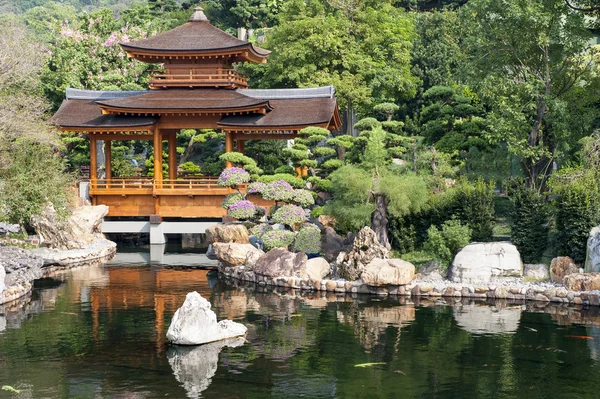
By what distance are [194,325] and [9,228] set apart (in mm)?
17281

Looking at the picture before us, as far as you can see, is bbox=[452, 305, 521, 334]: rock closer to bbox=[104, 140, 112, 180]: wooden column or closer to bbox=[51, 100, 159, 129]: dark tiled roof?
bbox=[51, 100, 159, 129]: dark tiled roof

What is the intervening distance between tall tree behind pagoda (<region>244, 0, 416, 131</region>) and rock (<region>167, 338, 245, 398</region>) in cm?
2587

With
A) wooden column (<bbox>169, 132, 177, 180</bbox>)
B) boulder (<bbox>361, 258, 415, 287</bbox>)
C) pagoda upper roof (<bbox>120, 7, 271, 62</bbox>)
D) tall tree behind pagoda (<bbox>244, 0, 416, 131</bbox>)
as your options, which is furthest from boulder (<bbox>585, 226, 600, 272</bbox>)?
wooden column (<bbox>169, 132, 177, 180</bbox>)

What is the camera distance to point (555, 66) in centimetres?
3061

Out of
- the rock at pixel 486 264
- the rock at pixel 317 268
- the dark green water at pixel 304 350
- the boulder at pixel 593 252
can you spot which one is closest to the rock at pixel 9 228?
the dark green water at pixel 304 350

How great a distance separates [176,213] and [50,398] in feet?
75.0

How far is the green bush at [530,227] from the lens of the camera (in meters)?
26.7

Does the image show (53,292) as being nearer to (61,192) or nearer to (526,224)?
(61,192)

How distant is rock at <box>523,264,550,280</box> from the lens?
25.7 metres

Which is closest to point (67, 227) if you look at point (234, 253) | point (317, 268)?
point (234, 253)

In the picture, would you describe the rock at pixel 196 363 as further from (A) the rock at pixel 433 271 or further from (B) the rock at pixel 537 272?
(B) the rock at pixel 537 272

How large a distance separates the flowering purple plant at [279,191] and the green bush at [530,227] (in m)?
8.40

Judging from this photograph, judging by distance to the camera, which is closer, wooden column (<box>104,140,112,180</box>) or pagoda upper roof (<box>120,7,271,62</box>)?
pagoda upper roof (<box>120,7,271,62</box>)

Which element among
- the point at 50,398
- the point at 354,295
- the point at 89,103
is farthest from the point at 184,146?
the point at 50,398
